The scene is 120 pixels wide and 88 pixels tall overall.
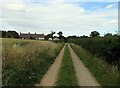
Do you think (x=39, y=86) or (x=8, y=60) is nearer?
(x=39, y=86)

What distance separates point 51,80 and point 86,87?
2.27 metres

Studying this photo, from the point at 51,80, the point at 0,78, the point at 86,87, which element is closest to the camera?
the point at 0,78

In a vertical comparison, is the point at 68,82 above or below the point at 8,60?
below

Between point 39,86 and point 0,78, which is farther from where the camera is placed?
point 39,86

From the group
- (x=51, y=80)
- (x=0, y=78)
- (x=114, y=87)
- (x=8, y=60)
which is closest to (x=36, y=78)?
(x=51, y=80)

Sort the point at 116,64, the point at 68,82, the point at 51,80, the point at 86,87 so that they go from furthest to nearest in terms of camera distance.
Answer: the point at 116,64
the point at 51,80
the point at 68,82
the point at 86,87

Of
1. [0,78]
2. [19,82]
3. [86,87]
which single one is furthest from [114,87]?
[0,78]

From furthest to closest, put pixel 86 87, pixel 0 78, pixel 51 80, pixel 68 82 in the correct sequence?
pixel 51 80
pixel 68 82
pixel 86 87
pixel 0 78

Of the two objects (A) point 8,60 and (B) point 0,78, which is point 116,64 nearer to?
(A) point 8,60

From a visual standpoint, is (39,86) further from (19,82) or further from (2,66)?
(2,66)

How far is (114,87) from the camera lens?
33.2 feet

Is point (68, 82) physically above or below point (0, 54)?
below

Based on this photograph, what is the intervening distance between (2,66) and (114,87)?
4688 millimetres

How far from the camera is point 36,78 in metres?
12.1
